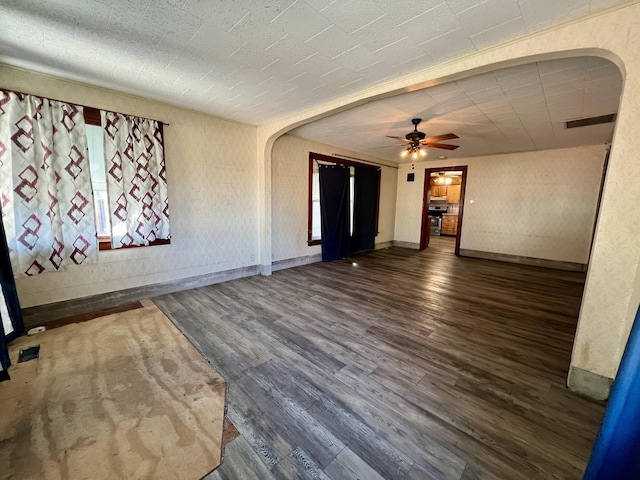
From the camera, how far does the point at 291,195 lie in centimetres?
486

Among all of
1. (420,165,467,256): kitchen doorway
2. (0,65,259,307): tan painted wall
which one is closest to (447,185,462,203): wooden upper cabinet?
(420,165,467,256): kitchen doorway

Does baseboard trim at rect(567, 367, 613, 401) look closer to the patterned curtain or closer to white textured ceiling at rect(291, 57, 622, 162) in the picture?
white textured ceiling at rect(291, 57, 622, 162)

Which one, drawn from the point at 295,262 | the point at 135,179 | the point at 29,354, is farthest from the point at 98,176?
the point at 295,262

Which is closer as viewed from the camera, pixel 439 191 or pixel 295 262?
pixel 295 262

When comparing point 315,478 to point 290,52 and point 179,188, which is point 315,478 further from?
point 179,188

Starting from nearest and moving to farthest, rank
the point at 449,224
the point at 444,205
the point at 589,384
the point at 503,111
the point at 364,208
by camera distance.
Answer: the point at 589,384
the point at 503,111
the point at 364,208
the point at 449,224
the point at 444,205

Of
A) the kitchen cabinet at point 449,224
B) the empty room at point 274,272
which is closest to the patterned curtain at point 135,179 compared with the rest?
the empty room at point 274,272

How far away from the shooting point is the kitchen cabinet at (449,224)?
9406 mm

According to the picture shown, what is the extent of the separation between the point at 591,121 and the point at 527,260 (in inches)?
129

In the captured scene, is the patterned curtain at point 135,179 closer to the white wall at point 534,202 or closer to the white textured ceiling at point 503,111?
the white textured ceiling at point 503,111

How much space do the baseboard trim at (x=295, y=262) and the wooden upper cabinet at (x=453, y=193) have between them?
683 centimetres

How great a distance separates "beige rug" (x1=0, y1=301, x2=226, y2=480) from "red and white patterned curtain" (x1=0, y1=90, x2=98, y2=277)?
85cm

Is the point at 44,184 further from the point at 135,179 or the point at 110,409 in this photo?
the point at 110,409

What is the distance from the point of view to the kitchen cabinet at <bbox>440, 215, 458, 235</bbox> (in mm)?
9406
